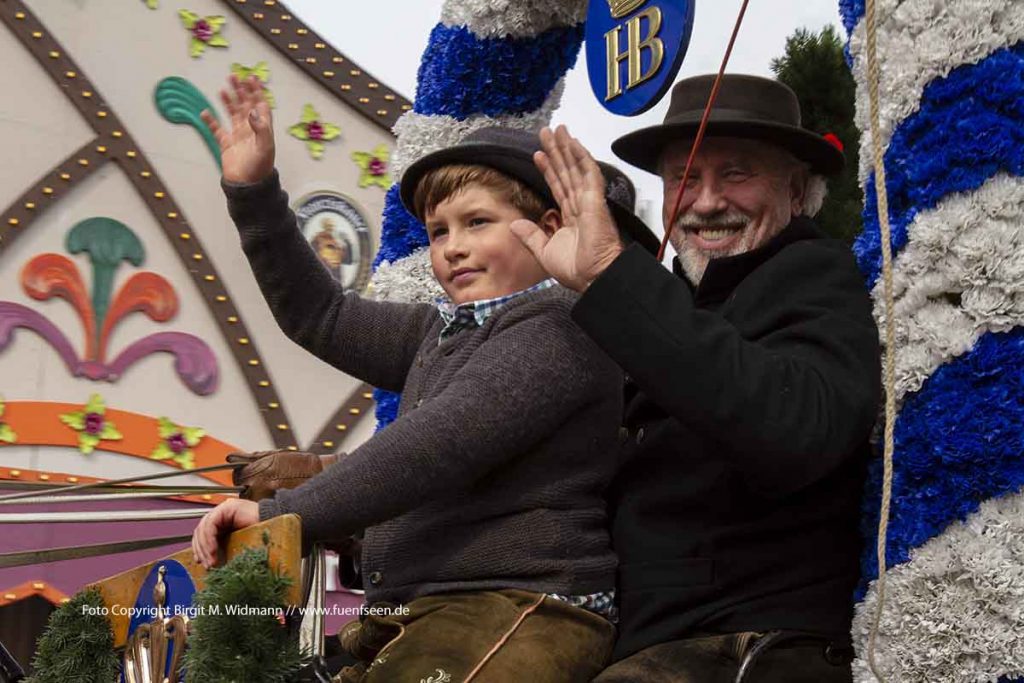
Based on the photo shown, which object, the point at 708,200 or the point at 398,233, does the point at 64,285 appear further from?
the point at 708,200

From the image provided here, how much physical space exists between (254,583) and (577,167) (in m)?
0.78

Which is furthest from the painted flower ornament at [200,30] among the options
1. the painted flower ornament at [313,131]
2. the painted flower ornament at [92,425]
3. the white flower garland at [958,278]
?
the white flower garland at [958,278]

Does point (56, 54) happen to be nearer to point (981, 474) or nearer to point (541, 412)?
point (541, 412)

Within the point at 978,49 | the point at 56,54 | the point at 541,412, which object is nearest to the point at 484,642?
the point at 541,412

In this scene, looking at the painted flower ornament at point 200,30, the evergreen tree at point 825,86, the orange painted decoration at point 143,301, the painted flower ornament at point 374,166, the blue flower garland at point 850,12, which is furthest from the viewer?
the painted flower ornament at point 374,166

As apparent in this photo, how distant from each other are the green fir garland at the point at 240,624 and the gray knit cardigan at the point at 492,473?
0.48ft

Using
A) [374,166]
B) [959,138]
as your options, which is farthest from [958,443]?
[374,166]

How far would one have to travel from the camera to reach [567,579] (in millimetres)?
2086

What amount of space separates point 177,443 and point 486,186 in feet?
10.4

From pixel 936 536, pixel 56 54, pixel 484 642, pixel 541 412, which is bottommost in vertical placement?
pixel 484 642

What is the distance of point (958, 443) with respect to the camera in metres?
1.92

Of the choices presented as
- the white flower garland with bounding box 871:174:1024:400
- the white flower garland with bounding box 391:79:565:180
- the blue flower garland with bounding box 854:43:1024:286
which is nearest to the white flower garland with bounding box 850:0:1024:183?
the blue flower garland with bounding box 854:43:1024:286

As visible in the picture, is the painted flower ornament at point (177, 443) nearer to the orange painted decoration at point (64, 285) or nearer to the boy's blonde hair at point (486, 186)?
the orange painted decoration at point (64, 285)

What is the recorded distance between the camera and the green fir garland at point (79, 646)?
238 cm
